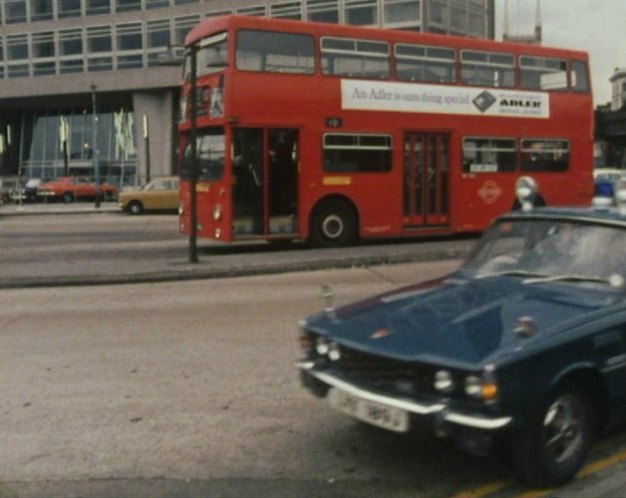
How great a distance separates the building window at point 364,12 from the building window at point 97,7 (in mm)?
18201

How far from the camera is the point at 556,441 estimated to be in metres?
4.47

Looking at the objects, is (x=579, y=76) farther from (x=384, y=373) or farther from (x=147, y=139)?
(x=147, y=139)

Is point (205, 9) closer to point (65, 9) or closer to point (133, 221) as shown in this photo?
point (65, 9)

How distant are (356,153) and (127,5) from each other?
143ft

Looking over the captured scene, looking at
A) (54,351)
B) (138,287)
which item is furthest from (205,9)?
(54,351)

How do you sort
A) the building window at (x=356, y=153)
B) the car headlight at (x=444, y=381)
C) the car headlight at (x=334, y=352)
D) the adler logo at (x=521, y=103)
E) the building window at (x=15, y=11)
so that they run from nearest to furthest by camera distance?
the car headlight at (x=444, y=381)
the car headlight at (x=334, y=352)
the building window at (x=356, y=153)
the adler logo at (x=521, y=103)
the building window at (x=15, y=11)

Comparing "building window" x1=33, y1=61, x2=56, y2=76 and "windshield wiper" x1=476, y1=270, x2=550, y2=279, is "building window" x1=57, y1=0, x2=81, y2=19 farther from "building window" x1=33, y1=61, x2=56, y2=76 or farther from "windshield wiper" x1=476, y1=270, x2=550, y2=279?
"windshield wiper" x1=476, y1=270, x2=550, y2=279

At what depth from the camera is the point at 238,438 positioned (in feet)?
17.7

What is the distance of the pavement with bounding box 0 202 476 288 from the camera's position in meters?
13.8

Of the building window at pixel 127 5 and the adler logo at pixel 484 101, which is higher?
the building window at pixel 127 5

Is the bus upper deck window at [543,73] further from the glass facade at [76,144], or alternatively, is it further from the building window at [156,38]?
the glass facade at [76,144]

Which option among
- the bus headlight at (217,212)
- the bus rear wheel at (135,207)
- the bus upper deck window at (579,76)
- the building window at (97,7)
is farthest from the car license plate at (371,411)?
the building window at (97,7)

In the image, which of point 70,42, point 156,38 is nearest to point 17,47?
point 70,42

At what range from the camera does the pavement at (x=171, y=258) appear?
1380 cm
